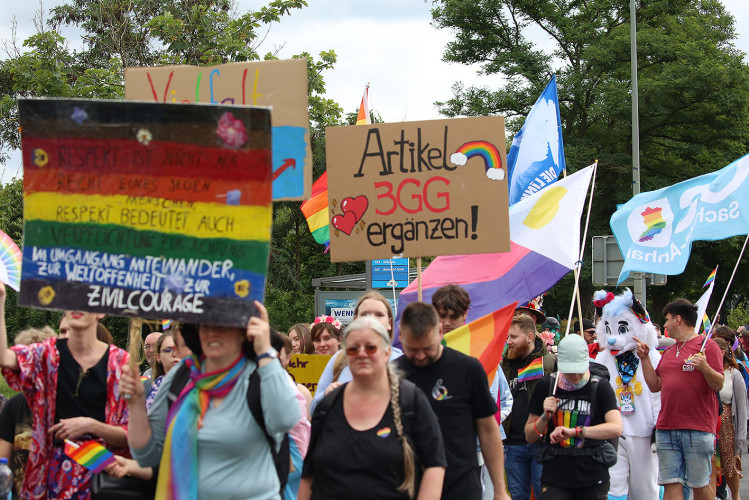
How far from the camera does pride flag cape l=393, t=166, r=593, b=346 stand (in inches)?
290

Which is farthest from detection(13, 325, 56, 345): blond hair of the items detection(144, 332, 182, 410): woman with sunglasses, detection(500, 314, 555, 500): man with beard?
detection(500, 314, 555, 500): man with beard

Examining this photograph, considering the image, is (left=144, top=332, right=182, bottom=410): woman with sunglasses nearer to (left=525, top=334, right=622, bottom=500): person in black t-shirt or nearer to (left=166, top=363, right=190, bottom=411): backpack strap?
(left=166, top=363, right=190, bottom=411): backpack strap

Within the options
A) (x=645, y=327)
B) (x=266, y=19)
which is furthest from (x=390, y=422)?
(x=266, y=19)

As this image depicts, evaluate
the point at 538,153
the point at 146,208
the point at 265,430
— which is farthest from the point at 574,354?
the point at 538,153

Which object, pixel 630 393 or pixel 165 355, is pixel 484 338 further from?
pixel 630 393

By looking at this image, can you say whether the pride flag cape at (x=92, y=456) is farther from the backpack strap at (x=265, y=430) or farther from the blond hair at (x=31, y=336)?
the blond hair at (x=31, y=336)

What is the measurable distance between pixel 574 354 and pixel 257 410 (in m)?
2.93

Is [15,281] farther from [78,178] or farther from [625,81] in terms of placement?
[625,81]

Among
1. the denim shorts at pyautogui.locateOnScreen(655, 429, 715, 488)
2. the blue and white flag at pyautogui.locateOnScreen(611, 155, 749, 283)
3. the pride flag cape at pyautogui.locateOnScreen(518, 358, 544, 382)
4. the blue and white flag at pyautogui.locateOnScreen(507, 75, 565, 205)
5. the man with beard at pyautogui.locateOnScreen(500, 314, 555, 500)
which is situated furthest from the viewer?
the blue and white flag at pyautogui.locateOnScreen(507, 75, 565, 205)

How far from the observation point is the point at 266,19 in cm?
1588

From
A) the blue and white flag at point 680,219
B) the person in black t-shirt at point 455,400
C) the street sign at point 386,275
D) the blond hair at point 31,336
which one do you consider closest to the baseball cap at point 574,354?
the person in black t-shirt at point 455,400

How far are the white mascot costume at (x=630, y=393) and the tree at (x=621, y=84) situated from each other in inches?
860

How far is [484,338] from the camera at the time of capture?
6281 mm

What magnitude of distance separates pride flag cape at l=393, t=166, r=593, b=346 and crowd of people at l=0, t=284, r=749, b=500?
81 cm
